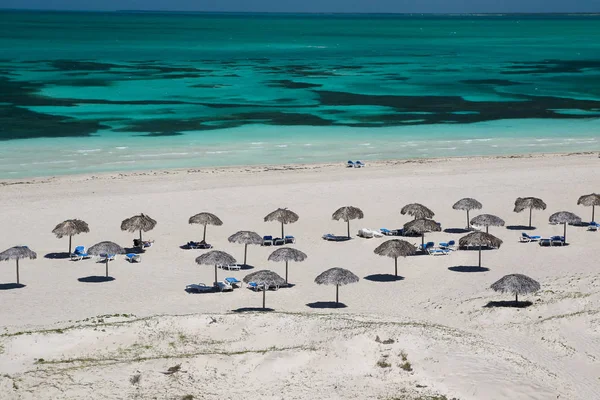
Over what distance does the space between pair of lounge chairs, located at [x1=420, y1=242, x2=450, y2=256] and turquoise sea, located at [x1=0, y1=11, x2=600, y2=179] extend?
17866 mm

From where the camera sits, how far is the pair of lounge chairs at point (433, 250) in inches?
1075

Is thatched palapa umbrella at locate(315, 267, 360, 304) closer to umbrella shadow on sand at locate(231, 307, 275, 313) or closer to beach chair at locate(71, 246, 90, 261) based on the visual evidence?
umbrella shadow on sand at locate(231, 307, 275, 313)

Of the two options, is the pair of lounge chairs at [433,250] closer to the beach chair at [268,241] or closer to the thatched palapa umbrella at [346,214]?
the thatched palapa umbrella at [346,214]

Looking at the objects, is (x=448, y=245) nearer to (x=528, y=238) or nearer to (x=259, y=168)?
(x=528, y=238)

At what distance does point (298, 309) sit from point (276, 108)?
41027 millimetres

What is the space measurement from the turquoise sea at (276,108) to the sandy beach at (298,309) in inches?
401

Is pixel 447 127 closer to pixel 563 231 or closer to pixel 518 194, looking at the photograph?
pixel 518 194

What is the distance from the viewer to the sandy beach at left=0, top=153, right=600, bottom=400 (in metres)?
16.9

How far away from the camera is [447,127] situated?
5597 centimetres

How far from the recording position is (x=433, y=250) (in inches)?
1077

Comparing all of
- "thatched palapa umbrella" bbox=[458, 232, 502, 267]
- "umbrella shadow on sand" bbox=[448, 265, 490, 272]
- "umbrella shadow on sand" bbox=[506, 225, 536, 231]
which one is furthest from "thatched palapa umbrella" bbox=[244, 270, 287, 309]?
"umbrella shadow on sand" bbox=[506, 225, 536, 231]

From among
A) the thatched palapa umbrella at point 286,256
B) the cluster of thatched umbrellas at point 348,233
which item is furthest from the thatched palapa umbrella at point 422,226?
the thatched palapa umbrella at point 286,256

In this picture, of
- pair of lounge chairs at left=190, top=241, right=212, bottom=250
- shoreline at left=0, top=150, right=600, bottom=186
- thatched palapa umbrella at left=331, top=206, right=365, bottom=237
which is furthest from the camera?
shoreline at left=0, top=150, right=600, bottom=186

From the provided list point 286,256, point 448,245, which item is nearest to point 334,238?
point 448,245
